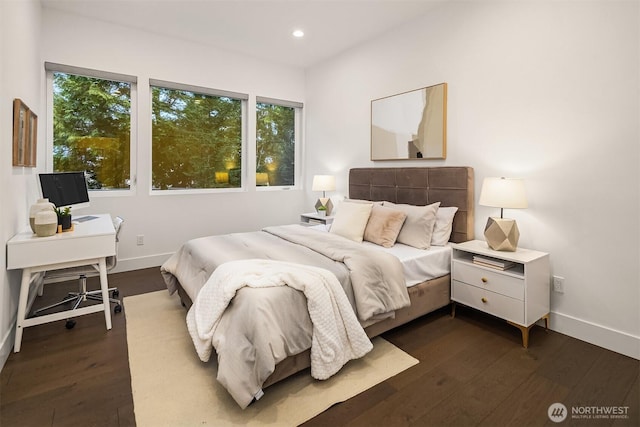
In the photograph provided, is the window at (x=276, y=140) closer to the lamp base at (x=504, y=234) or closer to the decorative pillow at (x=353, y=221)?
the decorative pillow at (x=353, y=221)

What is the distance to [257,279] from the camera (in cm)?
186

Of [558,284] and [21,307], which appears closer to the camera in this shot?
[21,307]

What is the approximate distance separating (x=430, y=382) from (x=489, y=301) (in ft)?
3.03

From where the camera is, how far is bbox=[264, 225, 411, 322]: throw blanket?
211 centimetres

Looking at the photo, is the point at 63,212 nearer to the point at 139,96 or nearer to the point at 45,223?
the point at 45,223

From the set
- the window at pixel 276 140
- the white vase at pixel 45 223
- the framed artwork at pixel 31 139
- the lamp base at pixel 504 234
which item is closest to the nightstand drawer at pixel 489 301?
the lamp base at pixel 504 234

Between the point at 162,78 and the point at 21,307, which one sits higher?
the point at 162,78

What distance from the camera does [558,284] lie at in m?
2.54

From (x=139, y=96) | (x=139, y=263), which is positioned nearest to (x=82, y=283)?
(x=139, y=263)

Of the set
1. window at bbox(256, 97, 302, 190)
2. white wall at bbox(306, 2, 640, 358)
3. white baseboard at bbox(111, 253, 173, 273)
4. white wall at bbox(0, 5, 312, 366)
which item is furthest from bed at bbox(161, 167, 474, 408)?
window at bbox(256, 97, 302, 190)

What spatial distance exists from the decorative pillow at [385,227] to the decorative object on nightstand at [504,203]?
0.74 metres

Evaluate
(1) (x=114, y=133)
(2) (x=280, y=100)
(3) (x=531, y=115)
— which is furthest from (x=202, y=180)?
(3) (x=531, y=115)

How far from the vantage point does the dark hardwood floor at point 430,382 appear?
5.40ft

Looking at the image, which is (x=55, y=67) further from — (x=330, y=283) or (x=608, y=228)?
(x=608, y=228)
